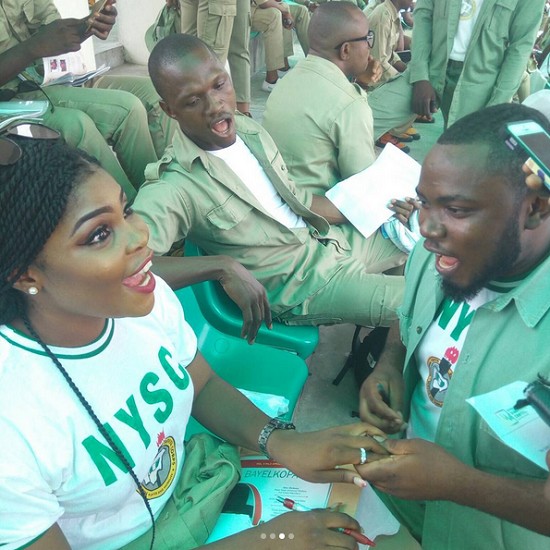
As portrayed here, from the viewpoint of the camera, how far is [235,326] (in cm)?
229

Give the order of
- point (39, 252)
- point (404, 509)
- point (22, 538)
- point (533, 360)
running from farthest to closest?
1. point (404, 509)
2. point (533, 360)
3. point (39, 252)
4. point (22, 538)

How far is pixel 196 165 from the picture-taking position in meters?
2.31

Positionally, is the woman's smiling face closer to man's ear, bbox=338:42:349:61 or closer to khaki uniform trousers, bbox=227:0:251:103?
man's ear, bbox=338:42:349:61

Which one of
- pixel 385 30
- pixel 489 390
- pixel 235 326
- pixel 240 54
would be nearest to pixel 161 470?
pixel 489 390

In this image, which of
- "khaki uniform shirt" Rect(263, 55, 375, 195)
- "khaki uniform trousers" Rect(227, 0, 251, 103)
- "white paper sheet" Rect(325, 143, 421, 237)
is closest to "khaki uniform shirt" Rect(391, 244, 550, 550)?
"white paper sheet" Rect(325, 143, 421, 237)

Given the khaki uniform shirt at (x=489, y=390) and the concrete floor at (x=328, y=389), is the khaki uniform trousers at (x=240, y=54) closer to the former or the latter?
the concrete floor at (x=328, y=389)

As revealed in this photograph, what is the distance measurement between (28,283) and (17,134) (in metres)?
0.30

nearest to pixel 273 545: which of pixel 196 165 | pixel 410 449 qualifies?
pixel 410 449

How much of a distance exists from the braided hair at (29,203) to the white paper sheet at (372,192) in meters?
1.86

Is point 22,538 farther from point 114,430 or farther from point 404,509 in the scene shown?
point 404,509

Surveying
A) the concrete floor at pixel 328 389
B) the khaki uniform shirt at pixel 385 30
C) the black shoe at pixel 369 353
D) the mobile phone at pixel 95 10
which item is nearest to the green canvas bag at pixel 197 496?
the concrete floor at pixel 328 389

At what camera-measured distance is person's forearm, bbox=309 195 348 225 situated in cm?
282

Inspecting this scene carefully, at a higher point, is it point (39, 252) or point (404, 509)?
point (39, 252)

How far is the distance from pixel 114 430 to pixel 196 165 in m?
1.37
